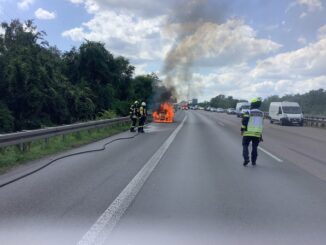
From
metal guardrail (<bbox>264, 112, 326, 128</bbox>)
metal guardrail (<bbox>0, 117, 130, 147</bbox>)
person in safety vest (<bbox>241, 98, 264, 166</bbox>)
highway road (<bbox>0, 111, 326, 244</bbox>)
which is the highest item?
person in safety vest (<bbox>241, 98, 264, 166</bbox>)

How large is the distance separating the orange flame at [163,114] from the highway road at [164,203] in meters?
27.4

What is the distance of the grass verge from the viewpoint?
37.8ft

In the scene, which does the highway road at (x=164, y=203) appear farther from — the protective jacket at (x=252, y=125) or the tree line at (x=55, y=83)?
the tree line at (x=55, y=83)

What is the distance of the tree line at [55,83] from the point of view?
27.6 metres

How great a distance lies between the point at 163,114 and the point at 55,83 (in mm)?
11461

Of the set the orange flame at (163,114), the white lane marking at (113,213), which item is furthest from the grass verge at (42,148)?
the orange flame at (163,114)

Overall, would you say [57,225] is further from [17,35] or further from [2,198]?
[17,35]

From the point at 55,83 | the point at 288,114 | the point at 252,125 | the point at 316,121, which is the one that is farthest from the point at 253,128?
the point at 316,121

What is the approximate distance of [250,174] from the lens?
394 inches

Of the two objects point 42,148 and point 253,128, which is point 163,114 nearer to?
point 42,148

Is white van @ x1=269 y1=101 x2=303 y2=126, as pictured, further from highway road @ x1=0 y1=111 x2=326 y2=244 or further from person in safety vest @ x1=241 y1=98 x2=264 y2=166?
person in safety vest @ x1=241 y1=98 x2=264 y2=166

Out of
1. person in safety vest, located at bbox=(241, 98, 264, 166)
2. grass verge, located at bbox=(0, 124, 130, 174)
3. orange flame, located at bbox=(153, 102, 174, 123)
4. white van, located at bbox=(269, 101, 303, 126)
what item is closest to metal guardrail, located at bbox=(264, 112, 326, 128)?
white van, located at bbox=(269, 101, 303, 126)

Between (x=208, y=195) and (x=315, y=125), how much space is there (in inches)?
1396

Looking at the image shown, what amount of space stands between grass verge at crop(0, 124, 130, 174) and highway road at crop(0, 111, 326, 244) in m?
0.75
